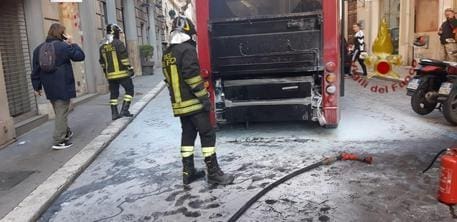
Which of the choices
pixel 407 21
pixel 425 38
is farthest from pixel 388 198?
pixel 407 21

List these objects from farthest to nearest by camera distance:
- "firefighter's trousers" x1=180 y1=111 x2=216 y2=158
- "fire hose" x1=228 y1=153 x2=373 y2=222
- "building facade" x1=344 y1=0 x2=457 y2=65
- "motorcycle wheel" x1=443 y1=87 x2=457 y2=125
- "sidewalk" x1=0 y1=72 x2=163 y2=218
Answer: "building facade" x1=344 y1=0 x2=457 y2=65
"motorcycle wheel" x1=443 y1=87 x2=457 y2=125
"sidewalk" x1=0 y1=72 x2=163 y2=218
"firefighter's trousers" x1=180 y1=111 x2=216 y2=158
"fire hose" x1=228 y1=153 x2=373 y2=222

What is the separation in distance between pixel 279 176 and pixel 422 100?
13.1 feet

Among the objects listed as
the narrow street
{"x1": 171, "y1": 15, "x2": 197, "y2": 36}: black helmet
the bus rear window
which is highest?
the bus rear window

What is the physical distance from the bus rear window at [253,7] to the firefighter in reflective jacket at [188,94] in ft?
6.64

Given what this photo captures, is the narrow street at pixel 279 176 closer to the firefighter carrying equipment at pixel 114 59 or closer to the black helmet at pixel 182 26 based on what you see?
the firefighter carrying equipment at pixel 114 59

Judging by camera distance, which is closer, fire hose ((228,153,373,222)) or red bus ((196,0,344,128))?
fire hose ((228,153,373,222))

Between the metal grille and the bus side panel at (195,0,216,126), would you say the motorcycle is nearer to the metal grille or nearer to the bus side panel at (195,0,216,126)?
the bus side panel at (195,0,216,126)

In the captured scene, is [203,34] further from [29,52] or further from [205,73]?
[29,52]

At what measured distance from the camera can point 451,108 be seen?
668 centimetres

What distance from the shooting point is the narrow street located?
12.5 feet

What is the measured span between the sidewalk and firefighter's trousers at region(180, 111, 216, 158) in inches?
64.9

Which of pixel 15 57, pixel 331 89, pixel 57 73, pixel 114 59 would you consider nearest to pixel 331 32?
pixel 331 89

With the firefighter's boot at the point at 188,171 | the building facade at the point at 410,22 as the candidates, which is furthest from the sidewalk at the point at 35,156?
the building facade at the point at 410,22

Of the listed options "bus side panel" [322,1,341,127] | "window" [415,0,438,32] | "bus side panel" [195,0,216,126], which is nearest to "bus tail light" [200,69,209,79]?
"bus side panel" [195,0,216,126]
